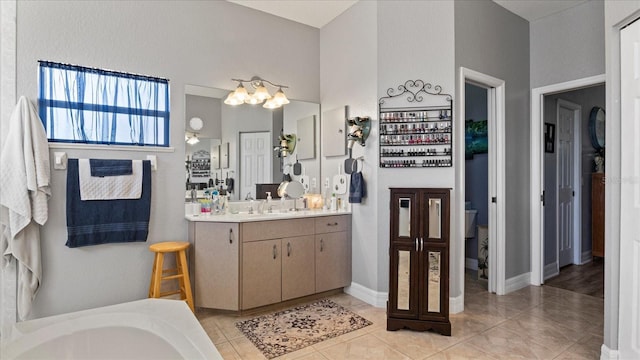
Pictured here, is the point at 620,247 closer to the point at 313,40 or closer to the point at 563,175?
the point at 563,175

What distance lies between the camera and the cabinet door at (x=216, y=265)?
2775 millimetres

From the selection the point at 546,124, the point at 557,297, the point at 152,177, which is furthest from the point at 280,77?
the point at 557,297

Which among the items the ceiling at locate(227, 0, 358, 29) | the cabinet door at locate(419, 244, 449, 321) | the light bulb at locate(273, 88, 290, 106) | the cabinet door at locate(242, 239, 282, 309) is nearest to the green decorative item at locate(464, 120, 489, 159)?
the cabinet door at locate(419, 244, 449, 321)

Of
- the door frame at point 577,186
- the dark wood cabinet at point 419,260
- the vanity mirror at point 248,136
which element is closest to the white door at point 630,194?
the dark wood cabinet at point 419,260

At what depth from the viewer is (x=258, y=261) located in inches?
113

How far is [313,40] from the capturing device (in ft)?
12.3

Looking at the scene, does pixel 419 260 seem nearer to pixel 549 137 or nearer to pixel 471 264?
pixel 471 264

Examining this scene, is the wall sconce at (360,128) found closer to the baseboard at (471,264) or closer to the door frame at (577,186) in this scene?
the baseboard at (471,264)

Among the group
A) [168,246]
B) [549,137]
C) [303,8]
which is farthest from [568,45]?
[168,246]

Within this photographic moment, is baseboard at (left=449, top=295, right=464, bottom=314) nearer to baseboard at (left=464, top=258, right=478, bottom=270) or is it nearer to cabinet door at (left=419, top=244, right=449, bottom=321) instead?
cabinet door at (left=419, top=244, right=449, bottom=321)

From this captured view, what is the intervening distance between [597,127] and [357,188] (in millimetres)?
3741

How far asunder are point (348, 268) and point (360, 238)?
345mm

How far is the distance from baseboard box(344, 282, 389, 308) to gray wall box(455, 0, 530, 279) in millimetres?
1380

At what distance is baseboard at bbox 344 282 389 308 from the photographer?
303 cm
